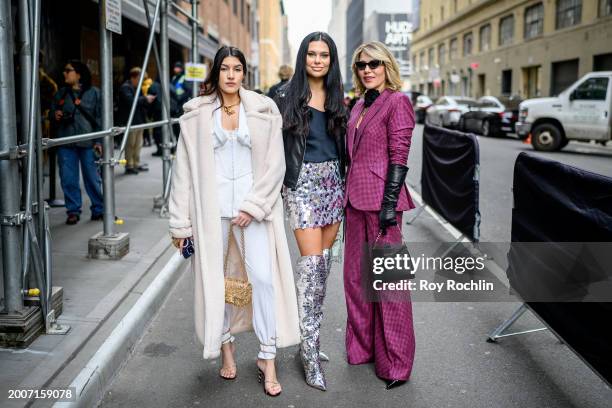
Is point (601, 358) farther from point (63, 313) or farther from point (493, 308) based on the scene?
point (63, 313)

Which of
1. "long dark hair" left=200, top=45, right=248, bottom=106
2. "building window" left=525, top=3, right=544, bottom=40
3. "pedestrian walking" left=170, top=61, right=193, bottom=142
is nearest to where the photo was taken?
"long dark hair" left=200, top=45, right=248, bottom=106

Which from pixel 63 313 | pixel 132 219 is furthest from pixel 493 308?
pixel 132 219

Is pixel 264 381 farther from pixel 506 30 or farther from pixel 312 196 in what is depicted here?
pixel 506 30

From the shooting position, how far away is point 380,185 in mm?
3855

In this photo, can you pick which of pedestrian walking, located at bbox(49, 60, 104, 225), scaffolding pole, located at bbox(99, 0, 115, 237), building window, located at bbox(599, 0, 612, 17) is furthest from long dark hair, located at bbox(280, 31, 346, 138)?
building window, located at bbox(599, 0, 612, 17)

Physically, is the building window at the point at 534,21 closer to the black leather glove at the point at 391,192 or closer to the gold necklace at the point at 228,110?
the black leather glove at the point at 391,192

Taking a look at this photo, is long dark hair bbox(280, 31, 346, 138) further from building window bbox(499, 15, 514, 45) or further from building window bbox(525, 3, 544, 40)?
building window bbox(499, 15, 514, 45)

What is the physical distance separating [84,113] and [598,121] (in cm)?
1479

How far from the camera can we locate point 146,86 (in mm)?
14055

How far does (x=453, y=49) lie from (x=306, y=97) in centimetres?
5395

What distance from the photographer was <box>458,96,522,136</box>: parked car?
973 inches

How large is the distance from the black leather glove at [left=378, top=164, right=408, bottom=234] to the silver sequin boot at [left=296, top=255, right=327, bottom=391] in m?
0.46

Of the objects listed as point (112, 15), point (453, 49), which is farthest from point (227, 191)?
point (453, 49)

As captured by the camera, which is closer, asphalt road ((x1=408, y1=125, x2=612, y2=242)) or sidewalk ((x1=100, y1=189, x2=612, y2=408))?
sidewalk ((x1=100, y1=189, x2=612, y2=408))
